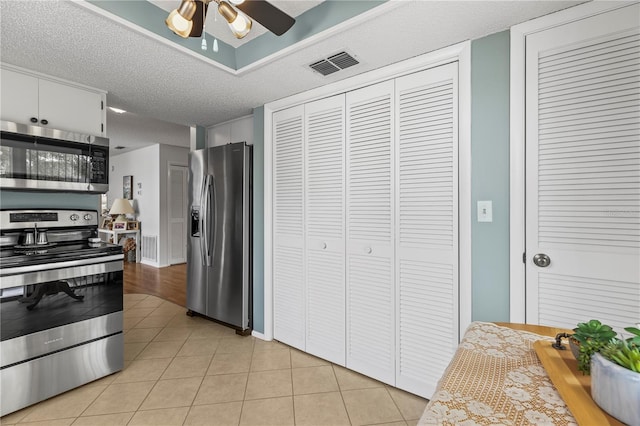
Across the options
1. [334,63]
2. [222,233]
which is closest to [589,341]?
[334,63]

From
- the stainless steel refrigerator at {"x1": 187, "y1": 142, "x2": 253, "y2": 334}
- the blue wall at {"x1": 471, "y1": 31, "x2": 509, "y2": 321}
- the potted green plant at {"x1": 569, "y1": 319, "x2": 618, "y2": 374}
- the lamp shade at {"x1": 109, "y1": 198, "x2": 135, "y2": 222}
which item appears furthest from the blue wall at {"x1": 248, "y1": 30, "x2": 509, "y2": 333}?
the lamp shade at {"x1": 109, "y1": 198, "x2": 135, "y2": 222}

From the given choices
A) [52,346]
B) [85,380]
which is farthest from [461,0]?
[85,380]

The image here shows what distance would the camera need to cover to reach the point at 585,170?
1.55 meters

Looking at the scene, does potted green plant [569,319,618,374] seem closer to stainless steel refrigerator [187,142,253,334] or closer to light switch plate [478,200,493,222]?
light switch plate [478,200,493,222]

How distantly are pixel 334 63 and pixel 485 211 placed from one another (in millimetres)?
1423

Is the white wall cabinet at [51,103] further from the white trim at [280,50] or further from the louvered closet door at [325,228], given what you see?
the louvered closet door at [325,228]

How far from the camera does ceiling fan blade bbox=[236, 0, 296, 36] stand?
4.27ft

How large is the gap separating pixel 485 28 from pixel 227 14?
56.8 inches

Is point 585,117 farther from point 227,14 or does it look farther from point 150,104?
point 150,104

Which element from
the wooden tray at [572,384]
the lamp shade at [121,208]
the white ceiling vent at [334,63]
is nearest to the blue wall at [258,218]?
the white ceiling vent at [334,63]

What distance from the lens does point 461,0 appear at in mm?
1524

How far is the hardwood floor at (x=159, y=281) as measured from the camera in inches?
179

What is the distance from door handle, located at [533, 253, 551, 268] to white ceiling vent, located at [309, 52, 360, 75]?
1672mm

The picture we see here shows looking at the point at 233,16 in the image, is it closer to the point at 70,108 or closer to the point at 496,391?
the point at 496,391
